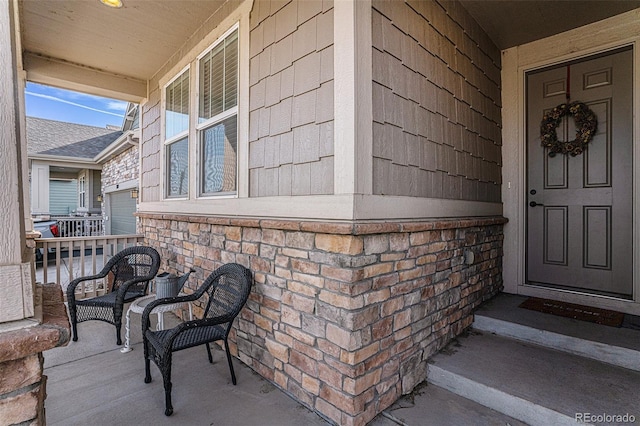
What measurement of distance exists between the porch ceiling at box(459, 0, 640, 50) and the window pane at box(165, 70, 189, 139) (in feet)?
10.5

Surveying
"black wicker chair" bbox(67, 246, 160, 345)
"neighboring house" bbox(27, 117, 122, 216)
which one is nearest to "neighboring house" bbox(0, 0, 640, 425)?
"black wicker chair" bbox(67, 246, 160, 345)

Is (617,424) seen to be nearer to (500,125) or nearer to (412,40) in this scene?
(412,40)

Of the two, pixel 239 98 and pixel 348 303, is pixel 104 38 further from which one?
pixel 348 303

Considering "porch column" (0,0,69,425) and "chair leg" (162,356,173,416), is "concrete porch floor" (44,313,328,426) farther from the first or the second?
"porch column" (0,0,69,425)

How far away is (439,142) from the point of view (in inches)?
108

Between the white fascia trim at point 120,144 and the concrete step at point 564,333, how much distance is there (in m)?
7.14

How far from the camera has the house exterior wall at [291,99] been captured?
6.98 ft

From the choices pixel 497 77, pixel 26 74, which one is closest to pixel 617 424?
pixel 497 77

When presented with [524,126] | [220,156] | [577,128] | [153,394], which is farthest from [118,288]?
[577,128]

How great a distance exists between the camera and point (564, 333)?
2.62 m

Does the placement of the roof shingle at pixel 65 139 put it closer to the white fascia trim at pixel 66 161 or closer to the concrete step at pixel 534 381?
the white fascia trim at pixel 66 161

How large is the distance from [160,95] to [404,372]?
4716 millimetres

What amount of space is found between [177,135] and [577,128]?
15.3 feet

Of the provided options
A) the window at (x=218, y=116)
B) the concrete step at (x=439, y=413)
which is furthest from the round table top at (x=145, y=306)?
the concrete step at (x=439, y=413)
